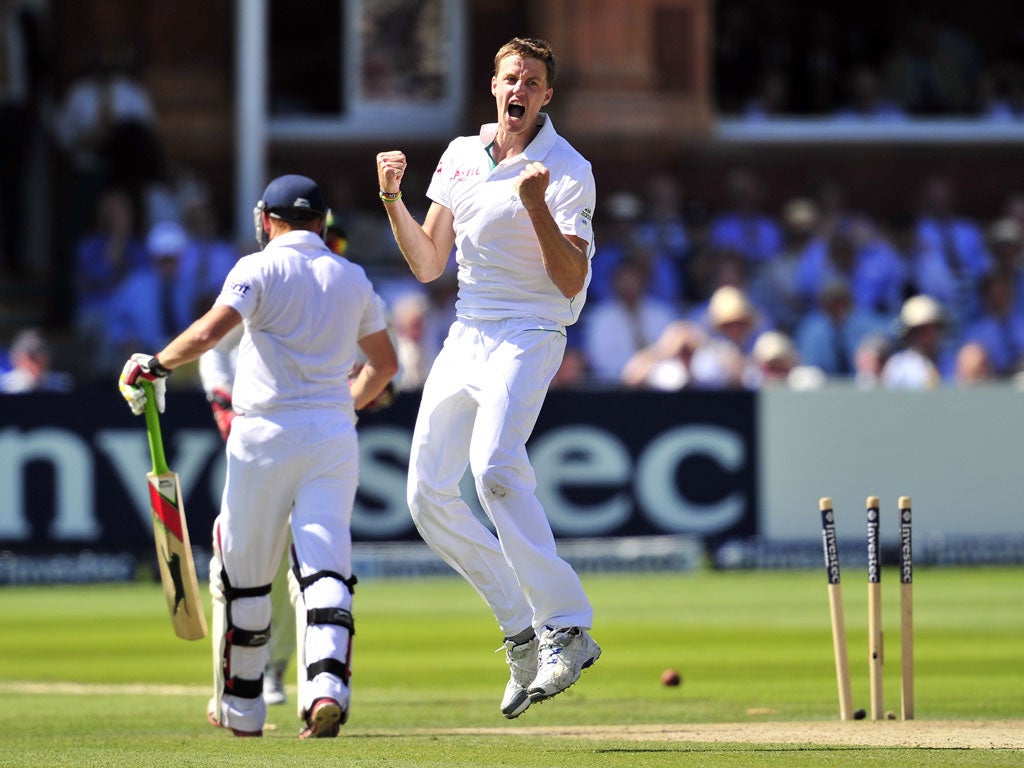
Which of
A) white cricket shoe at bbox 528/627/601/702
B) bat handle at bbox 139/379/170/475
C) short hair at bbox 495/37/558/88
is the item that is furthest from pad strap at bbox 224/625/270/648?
short hair at bbox 495/37/558/88

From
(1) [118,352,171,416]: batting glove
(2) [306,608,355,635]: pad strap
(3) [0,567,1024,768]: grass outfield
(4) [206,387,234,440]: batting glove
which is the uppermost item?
(1) [118,352,171,416]: batting glove

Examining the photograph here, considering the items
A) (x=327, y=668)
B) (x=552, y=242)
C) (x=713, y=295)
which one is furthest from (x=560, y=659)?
(x=713, y=295)

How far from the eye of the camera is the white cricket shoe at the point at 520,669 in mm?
6992

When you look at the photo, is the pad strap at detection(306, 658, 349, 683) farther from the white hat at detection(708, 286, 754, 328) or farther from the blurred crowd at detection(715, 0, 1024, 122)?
the blurred crowd at detection(715, 0, 1024, 122)

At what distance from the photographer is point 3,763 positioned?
6.25 metres

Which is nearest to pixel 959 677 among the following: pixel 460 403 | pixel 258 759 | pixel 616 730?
pixel 616 730

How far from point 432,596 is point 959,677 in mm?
5083

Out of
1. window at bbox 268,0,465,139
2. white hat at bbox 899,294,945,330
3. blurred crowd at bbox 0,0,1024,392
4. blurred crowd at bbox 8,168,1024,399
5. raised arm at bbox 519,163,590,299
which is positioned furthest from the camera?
window at bbox 268,0,465,139

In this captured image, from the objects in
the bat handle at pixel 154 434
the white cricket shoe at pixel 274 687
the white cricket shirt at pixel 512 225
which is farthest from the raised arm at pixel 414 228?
the white cricket shoe at pixel 274 687

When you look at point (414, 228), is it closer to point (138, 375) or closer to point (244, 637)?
point (138, 375)

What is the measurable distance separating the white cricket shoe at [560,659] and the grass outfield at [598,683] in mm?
202

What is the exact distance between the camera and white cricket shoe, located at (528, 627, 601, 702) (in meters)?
6.83

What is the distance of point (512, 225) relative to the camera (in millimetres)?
6930

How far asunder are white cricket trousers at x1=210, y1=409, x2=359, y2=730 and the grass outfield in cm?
38
